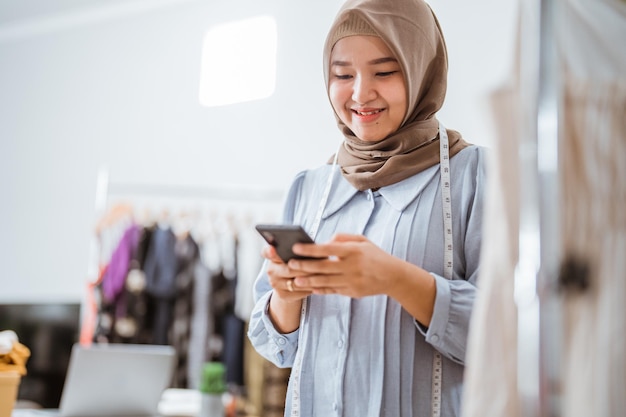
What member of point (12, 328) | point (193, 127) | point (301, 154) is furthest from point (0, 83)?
point (12, 328)

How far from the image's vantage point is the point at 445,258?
99 centimetres

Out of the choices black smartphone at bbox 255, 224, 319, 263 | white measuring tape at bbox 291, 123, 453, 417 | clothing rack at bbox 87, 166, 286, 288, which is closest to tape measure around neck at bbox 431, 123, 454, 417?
white measuring tape at bbox 291, 123, 453, 417

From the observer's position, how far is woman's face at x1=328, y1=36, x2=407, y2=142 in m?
1.07

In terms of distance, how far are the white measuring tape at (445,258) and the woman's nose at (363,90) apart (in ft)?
0.47

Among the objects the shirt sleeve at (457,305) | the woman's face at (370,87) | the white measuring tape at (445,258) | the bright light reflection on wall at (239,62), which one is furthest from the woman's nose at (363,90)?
the bright light reflection on wall at (239,62)

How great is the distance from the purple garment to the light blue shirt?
2554 mm

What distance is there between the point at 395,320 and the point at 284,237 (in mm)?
A: 244

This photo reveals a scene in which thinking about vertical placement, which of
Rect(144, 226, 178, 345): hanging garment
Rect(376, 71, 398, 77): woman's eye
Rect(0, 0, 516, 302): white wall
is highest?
Rect(0, 0, 516, 302): white wall

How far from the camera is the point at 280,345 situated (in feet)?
3.65

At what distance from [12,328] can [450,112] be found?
2.23 m

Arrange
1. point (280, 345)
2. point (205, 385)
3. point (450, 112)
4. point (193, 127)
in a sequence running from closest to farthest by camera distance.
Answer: point (280, 345)
point (205, 385)
point (450, 112)
point (193, 127)

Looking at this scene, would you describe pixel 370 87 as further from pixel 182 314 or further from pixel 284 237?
pixel 182 314

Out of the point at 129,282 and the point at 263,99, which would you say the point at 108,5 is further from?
the point at 129,282

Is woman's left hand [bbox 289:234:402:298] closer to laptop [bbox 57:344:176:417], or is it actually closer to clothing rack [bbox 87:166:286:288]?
laptop [bbox 57:344:176:417]
